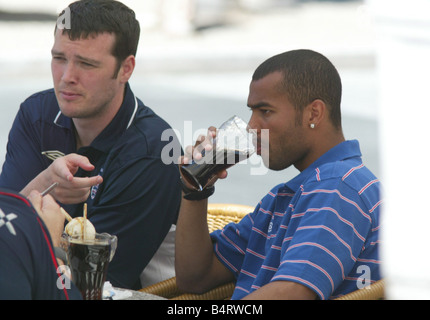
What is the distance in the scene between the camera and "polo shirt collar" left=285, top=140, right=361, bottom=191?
7.25 ft

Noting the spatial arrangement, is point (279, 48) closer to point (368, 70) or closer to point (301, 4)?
point (368, 70)

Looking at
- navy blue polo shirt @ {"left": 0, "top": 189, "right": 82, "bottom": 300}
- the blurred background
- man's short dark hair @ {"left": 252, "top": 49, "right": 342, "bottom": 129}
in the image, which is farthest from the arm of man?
the blurred background

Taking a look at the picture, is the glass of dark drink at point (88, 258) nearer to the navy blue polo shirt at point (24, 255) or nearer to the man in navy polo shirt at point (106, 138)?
the navy blue polo shirt at point (24, 255)

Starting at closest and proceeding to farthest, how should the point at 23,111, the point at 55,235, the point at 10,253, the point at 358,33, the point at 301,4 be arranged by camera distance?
the point at 10,253
the point at 55,235
the point at 23,111
the point at 358,33
the point at 301,4

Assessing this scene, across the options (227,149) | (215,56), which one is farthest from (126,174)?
(215,56)

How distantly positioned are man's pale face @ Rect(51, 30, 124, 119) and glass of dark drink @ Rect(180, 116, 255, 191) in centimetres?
63

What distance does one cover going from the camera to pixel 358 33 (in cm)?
1406

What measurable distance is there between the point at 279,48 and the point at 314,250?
1026 cm

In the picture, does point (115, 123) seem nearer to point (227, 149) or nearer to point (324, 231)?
point (227, 149)

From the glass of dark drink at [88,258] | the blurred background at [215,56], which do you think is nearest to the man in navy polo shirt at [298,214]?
the glass of dark drink at [88,258]

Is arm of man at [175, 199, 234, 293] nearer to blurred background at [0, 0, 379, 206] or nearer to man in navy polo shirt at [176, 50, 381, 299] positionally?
man in navy polo shirt at [176, 50, 381, 299]

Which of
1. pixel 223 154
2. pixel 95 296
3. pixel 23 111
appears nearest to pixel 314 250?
pixel 223 154

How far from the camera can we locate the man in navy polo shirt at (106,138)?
8.27 ft

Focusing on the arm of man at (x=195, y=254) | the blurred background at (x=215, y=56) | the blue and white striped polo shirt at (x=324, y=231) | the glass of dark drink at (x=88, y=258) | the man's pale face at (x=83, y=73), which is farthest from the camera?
the blurred background at (x=215, y=56)
